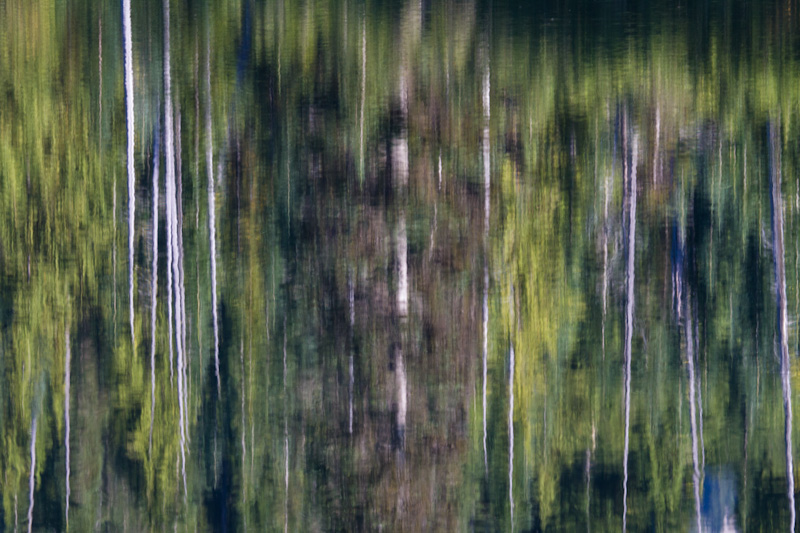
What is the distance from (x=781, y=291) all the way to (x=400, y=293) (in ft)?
6.18

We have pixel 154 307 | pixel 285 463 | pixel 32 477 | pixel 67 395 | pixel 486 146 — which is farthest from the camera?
pixel 486 146

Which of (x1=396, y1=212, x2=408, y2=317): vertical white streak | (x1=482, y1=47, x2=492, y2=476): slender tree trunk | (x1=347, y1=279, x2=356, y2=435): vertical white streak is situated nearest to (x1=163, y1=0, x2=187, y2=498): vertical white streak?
(x1=347, y1=279, x2=356, y2=435): vertical white streak

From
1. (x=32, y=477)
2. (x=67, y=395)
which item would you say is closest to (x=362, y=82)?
(x=67, y=395)

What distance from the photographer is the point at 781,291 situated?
17.9ft

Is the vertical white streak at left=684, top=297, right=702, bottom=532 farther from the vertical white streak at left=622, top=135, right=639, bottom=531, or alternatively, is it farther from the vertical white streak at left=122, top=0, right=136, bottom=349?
the vertical white streak at left=122, top=0, right=136, bottom=349

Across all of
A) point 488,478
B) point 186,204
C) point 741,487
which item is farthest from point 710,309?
point 186,204

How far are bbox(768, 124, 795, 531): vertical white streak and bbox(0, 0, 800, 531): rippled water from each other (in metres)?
0.02

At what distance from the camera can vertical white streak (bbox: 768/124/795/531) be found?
4203 millimetres

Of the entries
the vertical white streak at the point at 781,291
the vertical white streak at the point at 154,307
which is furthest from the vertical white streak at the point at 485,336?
the vertical white streak at the point at 154,307

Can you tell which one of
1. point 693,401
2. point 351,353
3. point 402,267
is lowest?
point 693,401

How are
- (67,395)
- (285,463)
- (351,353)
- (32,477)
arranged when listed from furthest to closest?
(351,353), (67,395), (285,463), (32,477)

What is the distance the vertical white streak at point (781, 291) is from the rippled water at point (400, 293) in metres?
0.02

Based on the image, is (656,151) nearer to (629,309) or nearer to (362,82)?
(629,309)

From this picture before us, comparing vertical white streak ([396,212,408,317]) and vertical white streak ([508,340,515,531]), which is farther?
vertical white streak ([396,212,408,317])
